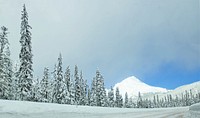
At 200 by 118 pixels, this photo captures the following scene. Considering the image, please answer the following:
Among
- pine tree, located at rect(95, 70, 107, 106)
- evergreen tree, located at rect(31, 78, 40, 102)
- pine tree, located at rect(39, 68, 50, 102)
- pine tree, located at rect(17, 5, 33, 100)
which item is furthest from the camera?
pine tree, located at rect(95, 70, 107, 106)

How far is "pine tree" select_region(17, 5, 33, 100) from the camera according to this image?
3425 centimetres

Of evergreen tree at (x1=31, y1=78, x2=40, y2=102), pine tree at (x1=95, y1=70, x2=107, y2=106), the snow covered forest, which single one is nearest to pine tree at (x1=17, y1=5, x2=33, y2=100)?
the snow covered forest

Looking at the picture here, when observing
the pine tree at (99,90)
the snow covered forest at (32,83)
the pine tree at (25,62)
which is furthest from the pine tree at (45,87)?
the pine tree at (25,62)

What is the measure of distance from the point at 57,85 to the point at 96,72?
1266 cm

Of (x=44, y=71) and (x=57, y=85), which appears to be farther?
(x=44, y=71)

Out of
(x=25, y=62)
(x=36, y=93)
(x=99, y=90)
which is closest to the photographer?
(x=25, y=62)

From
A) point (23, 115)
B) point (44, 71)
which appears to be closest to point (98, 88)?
point (44, 71)

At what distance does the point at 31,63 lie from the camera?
35375 mm

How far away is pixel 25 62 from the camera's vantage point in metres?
34.8

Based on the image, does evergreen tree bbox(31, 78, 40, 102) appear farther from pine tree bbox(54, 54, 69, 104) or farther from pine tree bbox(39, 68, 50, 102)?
pine tree bbox(54, 54, 69, 104)

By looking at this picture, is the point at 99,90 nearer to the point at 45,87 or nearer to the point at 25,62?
the point at 45,87

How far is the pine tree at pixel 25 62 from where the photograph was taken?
3425 centimetres

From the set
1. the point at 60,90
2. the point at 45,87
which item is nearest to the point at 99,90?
the point at 60,90

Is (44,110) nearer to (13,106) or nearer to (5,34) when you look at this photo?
(13,106)
